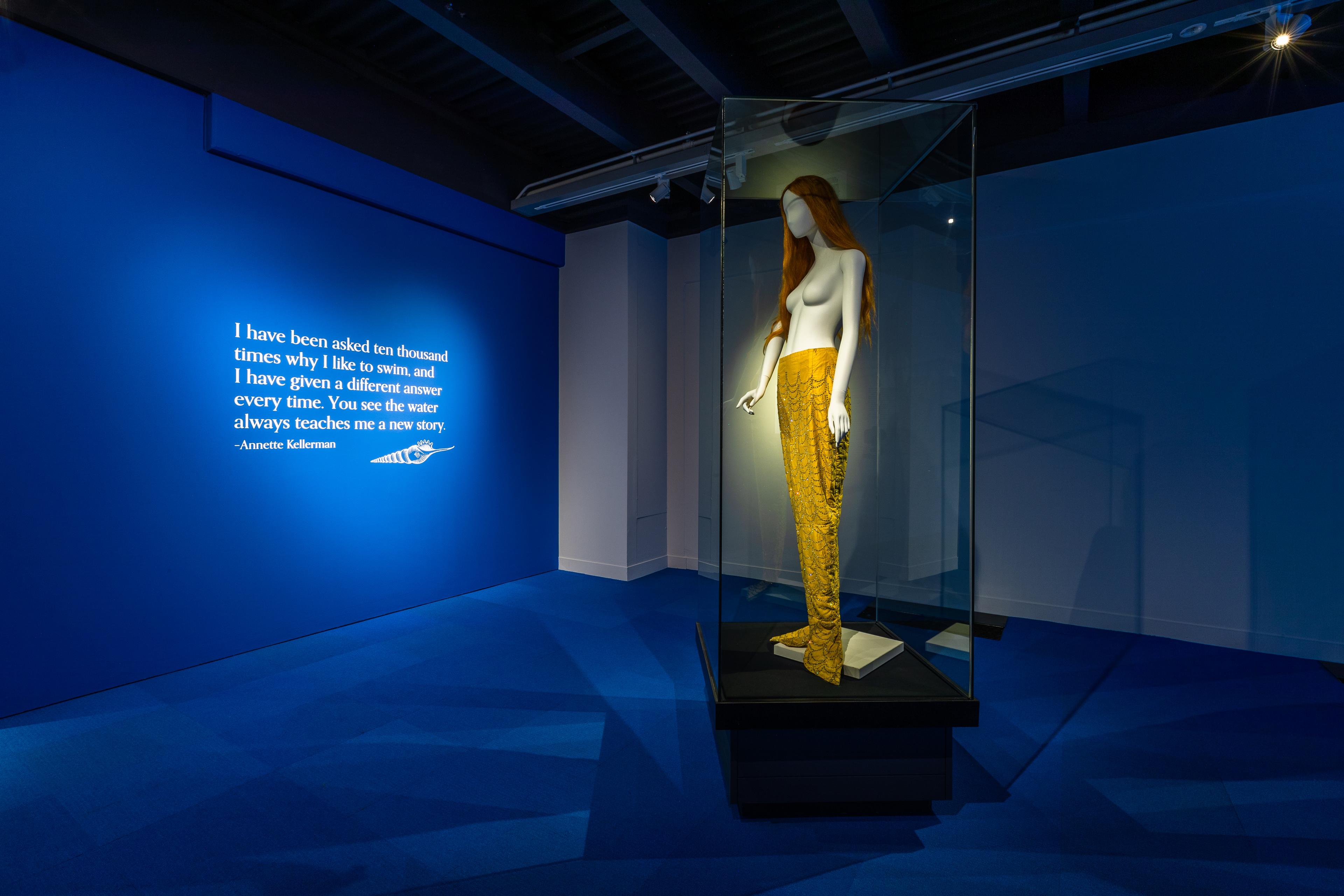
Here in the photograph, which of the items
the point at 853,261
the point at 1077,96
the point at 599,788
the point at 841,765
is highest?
the point at 1077,96

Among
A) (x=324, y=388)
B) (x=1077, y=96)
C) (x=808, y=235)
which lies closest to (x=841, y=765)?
(x=808, y=235)

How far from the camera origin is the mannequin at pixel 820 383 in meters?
2.01

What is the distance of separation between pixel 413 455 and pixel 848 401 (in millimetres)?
3198

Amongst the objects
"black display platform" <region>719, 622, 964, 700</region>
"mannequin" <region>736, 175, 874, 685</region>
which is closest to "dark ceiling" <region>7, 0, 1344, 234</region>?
"mannequin" <region>736, 175, 874, 685</region>

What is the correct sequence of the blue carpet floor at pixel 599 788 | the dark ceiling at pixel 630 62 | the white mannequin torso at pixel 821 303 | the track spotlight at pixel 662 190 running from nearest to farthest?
the blue carpet floor at pixel 599 788
the white mannequin torso at pixel 821 303
the dark ceiling at pixel 630 62
the track spotlight at pixel 662 190

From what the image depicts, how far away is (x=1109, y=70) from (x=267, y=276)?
504cm

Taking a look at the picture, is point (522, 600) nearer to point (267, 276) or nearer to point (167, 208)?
point (267, 276)

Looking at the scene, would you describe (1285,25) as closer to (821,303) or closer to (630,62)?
(821,303)

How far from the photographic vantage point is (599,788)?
203 cm

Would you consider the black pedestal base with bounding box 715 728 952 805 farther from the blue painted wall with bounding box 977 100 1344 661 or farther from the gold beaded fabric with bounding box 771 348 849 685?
the blue painted wall with bounding box 977 100 1344 661

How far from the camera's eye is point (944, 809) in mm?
1919

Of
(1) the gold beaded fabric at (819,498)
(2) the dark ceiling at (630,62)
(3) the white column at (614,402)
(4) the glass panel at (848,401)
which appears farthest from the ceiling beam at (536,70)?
(1) the gold beaded fabric at (819,498)

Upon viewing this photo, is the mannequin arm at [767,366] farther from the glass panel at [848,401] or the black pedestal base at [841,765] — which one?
the black pedestal base at [841,765]

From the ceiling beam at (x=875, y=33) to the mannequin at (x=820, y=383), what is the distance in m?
1.41
